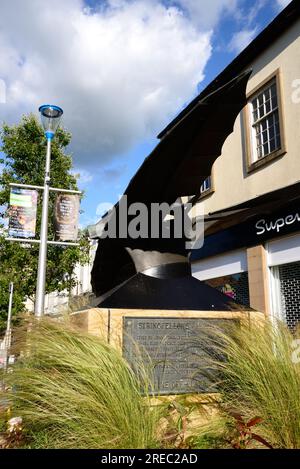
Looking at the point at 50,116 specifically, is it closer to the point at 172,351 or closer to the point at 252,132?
the point at 252,132

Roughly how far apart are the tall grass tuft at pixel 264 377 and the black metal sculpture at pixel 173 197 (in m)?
0.80

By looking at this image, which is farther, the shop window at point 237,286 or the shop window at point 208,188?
the shop window at point 208,188

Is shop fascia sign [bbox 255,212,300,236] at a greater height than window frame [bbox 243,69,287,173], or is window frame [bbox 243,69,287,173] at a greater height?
window frame [bbox 243,69,287,173]

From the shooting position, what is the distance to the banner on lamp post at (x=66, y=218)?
10023mm

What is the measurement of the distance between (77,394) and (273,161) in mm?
9398

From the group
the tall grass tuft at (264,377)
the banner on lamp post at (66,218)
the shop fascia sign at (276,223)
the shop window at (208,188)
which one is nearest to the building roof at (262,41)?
the banner on lamp post at (66,218)

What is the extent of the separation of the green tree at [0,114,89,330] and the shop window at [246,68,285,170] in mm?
6462

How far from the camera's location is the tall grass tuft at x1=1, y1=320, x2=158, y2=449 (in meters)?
3.21

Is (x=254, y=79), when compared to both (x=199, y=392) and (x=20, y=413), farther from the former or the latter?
(x=20, y=413)

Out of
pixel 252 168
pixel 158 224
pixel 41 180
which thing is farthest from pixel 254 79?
pixel 158 224

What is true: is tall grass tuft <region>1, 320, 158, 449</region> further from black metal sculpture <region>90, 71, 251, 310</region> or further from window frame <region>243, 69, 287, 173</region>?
window frame <region>243, 69, 287, 173</region>

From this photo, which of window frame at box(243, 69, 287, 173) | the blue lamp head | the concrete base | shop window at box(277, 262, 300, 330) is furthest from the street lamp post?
shop window at box(277, 262, 300, 330)

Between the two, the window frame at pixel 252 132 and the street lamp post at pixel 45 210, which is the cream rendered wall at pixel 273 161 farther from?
the street lamp post at pixel 45 210

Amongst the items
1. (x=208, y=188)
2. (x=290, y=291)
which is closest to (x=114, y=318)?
(x=290, y=291)
